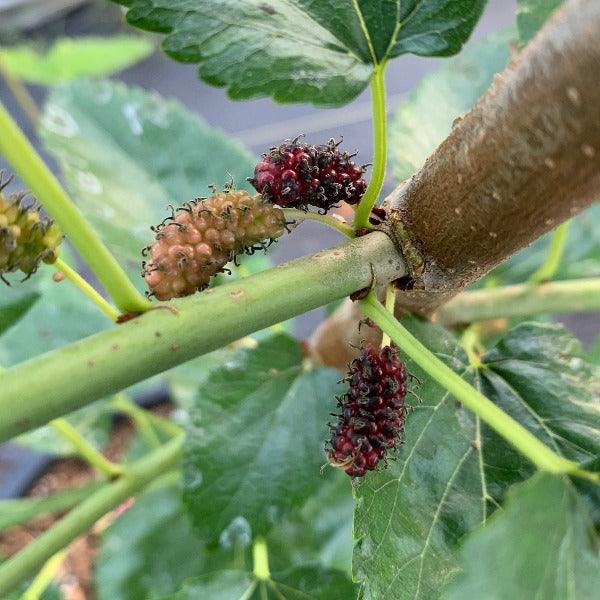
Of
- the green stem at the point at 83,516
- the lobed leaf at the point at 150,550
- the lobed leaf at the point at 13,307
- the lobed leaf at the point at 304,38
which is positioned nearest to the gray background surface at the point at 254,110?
the lobed leaf at the point at 150,550

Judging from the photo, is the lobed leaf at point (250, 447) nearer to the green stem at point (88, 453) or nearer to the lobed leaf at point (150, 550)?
the green stem at point (88, 453)

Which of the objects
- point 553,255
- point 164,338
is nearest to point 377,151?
point 164,338

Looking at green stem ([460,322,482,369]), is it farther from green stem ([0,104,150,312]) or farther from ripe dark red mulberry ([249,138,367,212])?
green stem ([0,104,150,312])

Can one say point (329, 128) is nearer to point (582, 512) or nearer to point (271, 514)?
point (271, 514)

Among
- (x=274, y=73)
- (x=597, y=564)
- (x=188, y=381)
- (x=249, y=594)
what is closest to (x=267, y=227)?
(x=274, y=73)

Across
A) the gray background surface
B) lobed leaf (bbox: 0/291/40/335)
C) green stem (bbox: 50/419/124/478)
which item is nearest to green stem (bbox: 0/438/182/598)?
green stem (bbox: 50/419/124/478)

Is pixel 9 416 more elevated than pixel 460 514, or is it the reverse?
pixel 9 416
